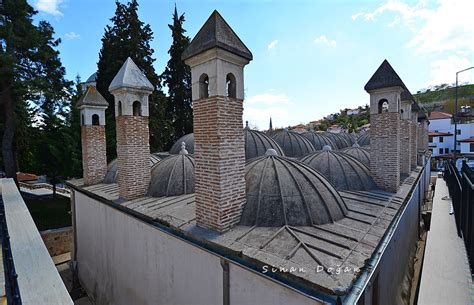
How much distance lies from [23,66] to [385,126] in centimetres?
2069

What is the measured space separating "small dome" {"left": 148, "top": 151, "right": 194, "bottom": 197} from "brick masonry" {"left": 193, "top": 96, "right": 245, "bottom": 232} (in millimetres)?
3091

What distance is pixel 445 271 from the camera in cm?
666

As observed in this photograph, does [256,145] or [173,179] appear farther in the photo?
[256,145]

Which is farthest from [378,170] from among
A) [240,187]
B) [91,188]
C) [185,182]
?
[91,188]

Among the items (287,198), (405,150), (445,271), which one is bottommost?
(445,271)

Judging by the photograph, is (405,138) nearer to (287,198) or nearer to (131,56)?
(287,198)

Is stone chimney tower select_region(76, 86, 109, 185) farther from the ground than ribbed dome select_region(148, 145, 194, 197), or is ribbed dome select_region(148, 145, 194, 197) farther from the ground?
stone chimney tower select_region(76, 86, 109, 185)

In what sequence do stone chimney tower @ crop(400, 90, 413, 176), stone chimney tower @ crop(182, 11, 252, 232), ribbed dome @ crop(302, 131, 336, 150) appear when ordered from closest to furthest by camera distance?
stone chimney tower @ crop(182, 11, 252, 232) < stone chimney tower @ crop(400, 90, 413, 176) < ribbed dome @ crop(302, 131, 336, 150)

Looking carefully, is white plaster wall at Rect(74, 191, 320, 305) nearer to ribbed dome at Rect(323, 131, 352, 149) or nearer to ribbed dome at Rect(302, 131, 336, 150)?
ribbed dome at Rect(302, 131, 336, 150)

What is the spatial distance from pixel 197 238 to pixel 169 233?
1051mm

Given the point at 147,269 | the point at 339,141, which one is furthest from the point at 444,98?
the point at 147,269

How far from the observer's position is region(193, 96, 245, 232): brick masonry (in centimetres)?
561

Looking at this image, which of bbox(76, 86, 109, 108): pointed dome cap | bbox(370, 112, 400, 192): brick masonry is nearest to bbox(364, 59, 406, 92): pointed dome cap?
bbox(370, 112, 400, 192): brick masonry

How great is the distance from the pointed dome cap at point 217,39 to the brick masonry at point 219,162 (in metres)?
1.04
